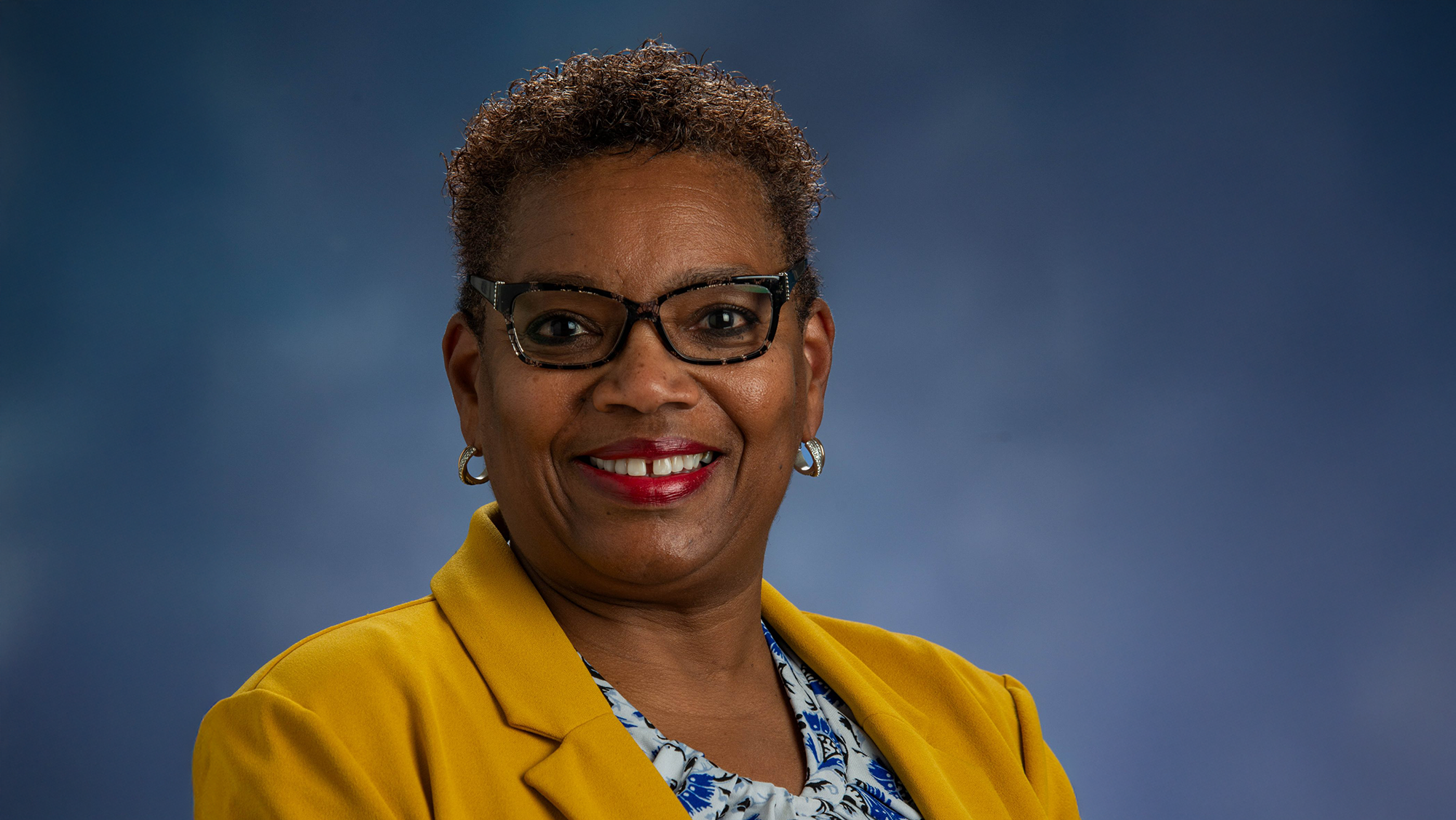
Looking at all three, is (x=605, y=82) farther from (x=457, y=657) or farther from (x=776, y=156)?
(x=457, y=657)

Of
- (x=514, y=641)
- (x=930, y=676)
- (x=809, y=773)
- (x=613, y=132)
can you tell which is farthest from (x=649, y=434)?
(x=930, y=676)

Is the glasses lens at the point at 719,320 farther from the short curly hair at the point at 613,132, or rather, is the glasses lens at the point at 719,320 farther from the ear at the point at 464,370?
the ear at the point at 464,370

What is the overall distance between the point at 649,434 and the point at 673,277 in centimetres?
26

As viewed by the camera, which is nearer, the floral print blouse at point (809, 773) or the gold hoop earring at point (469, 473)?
the floral print blouse at point (809, 773)

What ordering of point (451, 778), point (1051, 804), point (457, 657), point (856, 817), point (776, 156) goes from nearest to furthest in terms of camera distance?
point (451, 778) → point (457, 657) → point (856, 817) → point (776, 156) → point (1051, 804)

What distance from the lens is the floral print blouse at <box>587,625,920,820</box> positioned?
6.09 feet

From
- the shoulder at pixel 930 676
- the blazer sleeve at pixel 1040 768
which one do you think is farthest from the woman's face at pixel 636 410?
the blazer sleeve at pixel 1040 768

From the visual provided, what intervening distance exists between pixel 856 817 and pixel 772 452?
65 cm

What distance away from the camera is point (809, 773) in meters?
2.09

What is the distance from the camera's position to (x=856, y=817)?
79.6 inches

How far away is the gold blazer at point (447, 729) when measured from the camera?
160 cm

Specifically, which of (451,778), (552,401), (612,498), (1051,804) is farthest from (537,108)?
(1051,804)

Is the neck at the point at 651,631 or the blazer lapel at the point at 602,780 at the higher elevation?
the neck at the point at 651,631

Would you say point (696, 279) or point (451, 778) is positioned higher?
point (696, 279)
